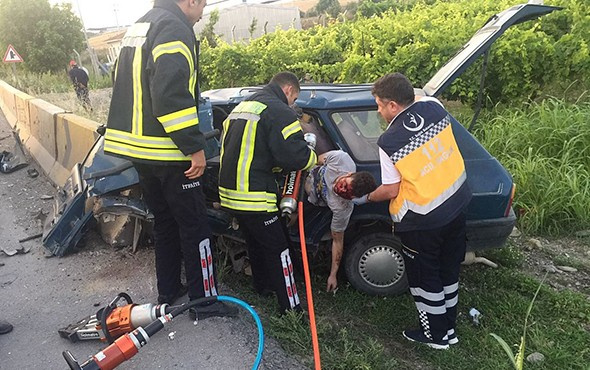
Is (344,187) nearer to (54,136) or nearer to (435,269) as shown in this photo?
(435,269)

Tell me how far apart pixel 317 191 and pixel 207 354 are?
1285 millimetres

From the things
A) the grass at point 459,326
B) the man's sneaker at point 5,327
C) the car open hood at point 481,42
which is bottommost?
the grass at point 459,326

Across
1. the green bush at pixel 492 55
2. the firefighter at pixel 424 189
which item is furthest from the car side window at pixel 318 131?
the green bush at pixel 492 55

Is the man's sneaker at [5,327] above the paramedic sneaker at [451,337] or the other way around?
above

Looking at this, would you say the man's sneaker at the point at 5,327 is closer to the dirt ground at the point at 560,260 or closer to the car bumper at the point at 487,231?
the car bumper at the point at 487,231

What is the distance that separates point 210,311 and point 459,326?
1740mm

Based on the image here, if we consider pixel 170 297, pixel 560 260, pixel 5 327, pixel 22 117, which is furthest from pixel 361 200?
pixel 22 117

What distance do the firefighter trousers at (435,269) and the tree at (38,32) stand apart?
73.3 ft

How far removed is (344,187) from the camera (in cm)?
307

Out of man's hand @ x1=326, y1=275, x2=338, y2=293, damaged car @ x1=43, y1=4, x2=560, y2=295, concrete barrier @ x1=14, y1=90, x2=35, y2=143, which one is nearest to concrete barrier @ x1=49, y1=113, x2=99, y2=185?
damaged car @ x1=43, y1=4, x2=560, y2=295

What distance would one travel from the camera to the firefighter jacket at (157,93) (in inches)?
102

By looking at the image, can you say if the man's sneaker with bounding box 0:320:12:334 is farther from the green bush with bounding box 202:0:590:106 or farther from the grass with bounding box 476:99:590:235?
the green bush with bounding box 202:0:590:106

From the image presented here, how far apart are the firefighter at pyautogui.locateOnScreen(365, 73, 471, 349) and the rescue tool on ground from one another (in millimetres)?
1094

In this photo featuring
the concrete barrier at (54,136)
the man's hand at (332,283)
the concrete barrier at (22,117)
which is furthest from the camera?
the concrete barrier at (22,117)
